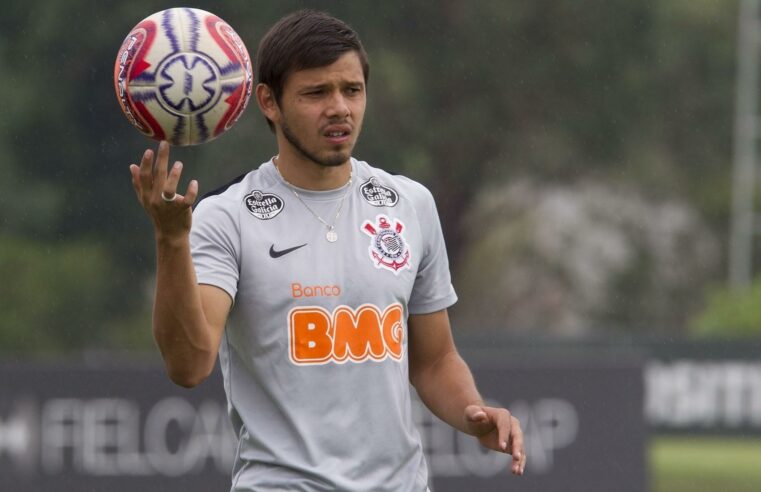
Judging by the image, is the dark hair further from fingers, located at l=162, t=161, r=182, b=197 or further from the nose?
fingers, located at l=162, t=161, r=182, b=197

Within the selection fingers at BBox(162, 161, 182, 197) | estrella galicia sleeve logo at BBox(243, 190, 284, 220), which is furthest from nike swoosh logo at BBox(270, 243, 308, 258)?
fingers at BBox(162, 161, 182, 197)

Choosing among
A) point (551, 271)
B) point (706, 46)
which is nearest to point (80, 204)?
point (551, 271)

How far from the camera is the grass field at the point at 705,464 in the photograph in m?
16.6

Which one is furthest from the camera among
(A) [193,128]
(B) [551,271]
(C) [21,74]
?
(B) [551,271]

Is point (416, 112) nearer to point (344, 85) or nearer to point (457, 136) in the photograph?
point (457, 136)

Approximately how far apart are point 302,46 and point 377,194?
49 centimetres

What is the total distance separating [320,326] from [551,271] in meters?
27.2

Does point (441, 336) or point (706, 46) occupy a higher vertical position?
point (706, 46)

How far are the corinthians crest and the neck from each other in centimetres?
16

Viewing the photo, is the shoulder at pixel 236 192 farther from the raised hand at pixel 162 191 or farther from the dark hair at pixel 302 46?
the raised hand at pixel 162 191

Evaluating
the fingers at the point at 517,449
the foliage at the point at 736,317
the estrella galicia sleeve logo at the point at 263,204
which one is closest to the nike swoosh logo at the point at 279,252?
the estrella galicia sleeve logo at the point at 263,204

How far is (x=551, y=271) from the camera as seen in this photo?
31375 mm

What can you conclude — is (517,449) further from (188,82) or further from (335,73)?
(188,82)

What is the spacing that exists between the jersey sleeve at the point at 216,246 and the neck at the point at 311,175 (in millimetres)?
231
